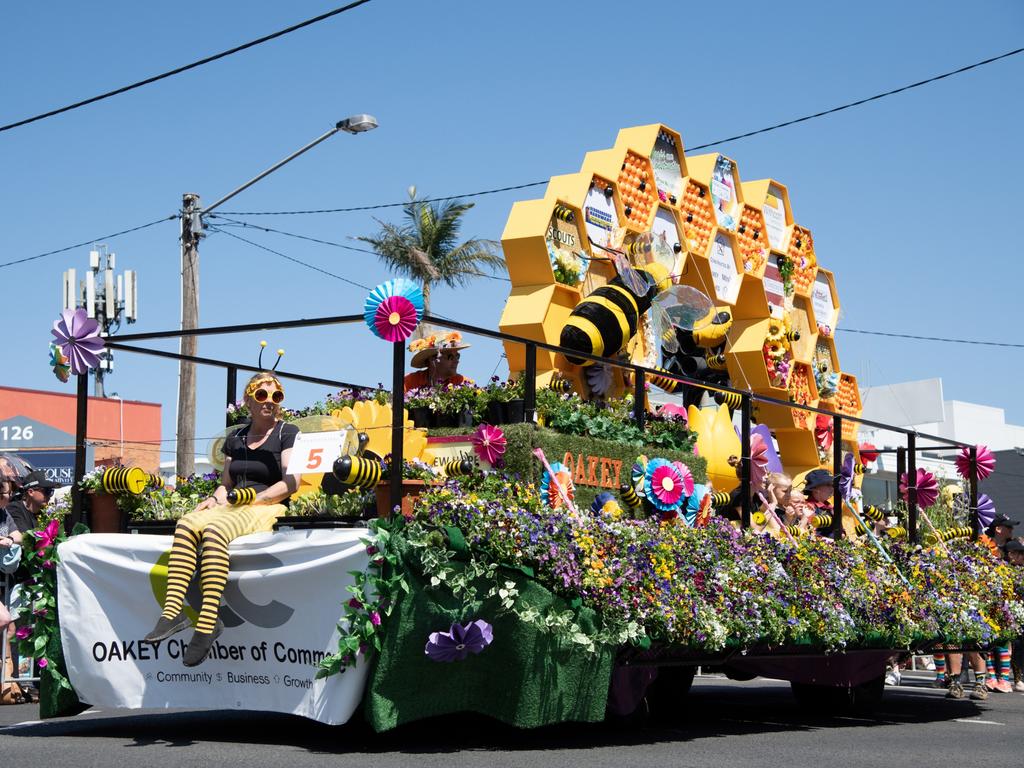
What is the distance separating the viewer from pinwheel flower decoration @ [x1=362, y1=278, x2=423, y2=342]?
7.44 meters

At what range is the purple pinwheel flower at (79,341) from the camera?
28.5 feet

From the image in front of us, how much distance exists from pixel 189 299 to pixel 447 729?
31.4ft

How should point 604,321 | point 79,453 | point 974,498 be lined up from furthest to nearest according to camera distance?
point 604,321
point 974,498
point 79,453

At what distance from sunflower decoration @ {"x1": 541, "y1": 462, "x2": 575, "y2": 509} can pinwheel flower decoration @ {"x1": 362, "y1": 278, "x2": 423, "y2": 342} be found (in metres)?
1.68

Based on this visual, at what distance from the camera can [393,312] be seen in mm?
7473

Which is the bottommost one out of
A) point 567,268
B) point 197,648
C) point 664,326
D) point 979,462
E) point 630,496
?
point 197,648

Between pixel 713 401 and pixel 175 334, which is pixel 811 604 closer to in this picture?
pixel 175 334

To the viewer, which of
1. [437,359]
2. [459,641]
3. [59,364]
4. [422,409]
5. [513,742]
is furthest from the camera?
[437,359]

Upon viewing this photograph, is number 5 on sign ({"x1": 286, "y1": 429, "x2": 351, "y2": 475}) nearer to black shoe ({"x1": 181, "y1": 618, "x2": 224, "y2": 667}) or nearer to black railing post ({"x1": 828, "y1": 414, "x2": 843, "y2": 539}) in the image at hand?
black shoe ({"x1": 181, "y1": 618, "x2": 224, "y2": 667})

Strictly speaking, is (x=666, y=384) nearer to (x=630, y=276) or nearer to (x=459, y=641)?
(x=630, y=276)

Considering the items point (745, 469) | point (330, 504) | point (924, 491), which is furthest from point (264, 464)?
point (924, 491)

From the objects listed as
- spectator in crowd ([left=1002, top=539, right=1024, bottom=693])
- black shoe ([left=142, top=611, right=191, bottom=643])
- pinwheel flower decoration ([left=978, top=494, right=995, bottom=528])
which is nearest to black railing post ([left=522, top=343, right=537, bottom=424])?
black shoe ([left=142, top=611, right=191, bottom=643])

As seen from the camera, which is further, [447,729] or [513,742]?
[447,729]

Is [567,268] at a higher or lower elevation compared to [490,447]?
higher
